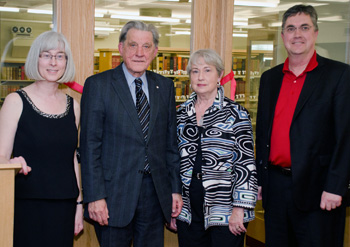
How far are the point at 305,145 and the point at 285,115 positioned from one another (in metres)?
0.25

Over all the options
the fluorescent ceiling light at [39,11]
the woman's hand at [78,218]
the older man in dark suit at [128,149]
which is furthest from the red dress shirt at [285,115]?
the fluorescent ceiling light at [39,11]

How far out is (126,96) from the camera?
2676 millimetres

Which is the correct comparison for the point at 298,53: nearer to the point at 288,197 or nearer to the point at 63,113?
the point at 288,197

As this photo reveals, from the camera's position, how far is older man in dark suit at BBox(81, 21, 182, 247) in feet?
8.54

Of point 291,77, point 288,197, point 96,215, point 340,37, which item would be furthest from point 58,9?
point 340,37

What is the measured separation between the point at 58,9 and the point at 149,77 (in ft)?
2.98

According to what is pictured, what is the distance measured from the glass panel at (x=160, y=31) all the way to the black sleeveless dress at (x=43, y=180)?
0.88m

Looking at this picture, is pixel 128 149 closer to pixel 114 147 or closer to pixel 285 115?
pixel 114 147

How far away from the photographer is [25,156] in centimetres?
248

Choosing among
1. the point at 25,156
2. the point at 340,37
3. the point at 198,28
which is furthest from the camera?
the point at 340,37

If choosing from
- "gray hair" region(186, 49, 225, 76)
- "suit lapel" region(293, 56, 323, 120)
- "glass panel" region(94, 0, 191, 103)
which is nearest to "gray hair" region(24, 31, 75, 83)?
"glass panel" region(94, 0, 191, 103)

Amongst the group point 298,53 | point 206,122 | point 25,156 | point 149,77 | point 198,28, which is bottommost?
point 25,156

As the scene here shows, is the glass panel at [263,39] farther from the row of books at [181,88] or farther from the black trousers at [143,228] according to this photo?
the black trousers at [143,228]

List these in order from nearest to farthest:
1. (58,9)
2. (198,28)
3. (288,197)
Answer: (288,197), (58,9), (198,28)
